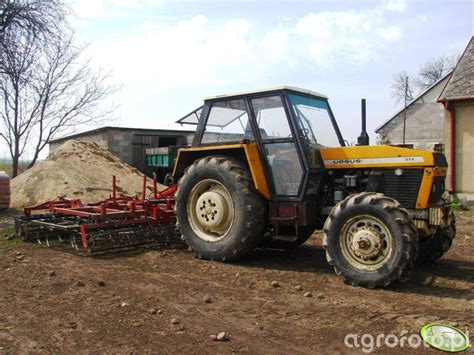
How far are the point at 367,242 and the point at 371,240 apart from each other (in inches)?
1.8

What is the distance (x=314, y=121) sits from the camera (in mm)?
6469

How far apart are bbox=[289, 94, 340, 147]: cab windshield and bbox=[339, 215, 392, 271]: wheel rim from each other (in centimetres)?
127

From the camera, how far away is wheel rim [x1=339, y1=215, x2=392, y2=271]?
16.9 ft

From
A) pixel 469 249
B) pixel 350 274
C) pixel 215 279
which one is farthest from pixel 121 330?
pixel 469 249

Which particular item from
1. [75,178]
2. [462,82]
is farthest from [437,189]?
[75,178]

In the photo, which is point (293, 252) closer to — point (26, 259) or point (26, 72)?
point (26, 259)

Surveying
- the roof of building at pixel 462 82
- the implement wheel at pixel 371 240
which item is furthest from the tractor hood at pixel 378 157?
the roof of building at pixel 462 82

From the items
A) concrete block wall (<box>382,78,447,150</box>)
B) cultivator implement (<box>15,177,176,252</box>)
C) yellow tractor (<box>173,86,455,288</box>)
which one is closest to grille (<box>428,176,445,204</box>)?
yellow tractor (<box>173,86,455,288</box>)

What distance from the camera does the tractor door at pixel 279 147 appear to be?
605 centimetres

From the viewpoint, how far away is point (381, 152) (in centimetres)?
566

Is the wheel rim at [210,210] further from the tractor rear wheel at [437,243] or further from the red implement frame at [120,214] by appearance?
the tractor rear wheel at [437,243]

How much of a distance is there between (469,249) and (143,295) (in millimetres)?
4904

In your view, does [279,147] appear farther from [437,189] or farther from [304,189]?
[437,189]

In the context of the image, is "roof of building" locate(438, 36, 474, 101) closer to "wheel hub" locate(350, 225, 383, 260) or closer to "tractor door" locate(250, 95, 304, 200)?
"tractor door" locate(250, 95, 304, 200)
